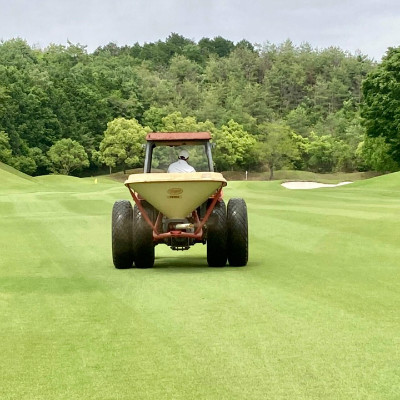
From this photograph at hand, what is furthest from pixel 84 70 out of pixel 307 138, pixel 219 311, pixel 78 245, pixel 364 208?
pixel 219 311

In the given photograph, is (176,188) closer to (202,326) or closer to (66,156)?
(202,326)

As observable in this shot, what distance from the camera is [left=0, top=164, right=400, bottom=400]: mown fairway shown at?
17.7 ft

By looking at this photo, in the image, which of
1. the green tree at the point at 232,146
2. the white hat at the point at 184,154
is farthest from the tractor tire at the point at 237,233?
the green tree at the point at 232,146

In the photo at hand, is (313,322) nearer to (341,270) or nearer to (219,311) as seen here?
(219,311)

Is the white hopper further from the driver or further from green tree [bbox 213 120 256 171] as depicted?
green tree [bbox 213 120 256 171]

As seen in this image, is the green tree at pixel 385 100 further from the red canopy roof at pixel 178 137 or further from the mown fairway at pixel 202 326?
the red canopy roof at pixel 178 137

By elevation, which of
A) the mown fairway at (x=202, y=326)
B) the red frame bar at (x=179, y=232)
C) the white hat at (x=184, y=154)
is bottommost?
the mown fairway at (x=202, y=326)

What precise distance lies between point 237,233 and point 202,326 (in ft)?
16.2

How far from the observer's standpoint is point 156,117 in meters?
126

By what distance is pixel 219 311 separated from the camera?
8.00 meters

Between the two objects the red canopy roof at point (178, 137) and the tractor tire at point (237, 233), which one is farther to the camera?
the red canopy roof at point (178, 137)

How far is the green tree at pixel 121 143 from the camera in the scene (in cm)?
11031

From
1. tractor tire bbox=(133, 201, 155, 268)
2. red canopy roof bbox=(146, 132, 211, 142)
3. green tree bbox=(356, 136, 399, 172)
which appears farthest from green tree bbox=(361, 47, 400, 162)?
tractor tire bbox=(133, 201, 155, 268)

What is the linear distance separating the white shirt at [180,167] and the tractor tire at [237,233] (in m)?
1.11
